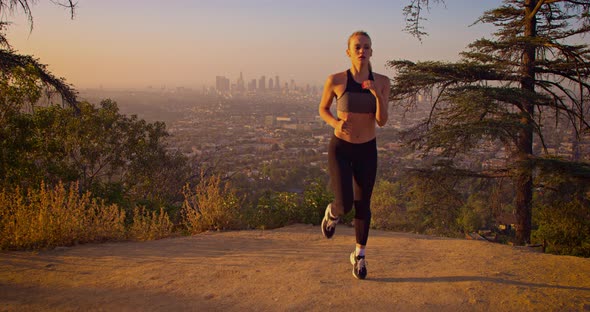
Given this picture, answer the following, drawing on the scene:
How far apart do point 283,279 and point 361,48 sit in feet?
6.88

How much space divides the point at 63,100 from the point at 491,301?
761 cm

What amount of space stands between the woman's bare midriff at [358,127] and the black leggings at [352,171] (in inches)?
1.6

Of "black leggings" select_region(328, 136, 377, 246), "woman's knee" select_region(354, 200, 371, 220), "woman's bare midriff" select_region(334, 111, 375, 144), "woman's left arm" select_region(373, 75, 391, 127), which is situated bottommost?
"woman's knee" select_region(354, 200, 371, 220)

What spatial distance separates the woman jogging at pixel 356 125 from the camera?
3.09 meters

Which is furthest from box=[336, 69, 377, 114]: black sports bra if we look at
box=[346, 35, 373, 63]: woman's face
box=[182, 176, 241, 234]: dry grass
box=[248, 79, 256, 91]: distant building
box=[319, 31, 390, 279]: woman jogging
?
box=[248, 79, 256, 91]: distant building

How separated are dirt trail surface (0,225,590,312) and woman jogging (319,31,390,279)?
0.49m

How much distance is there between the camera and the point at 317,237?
4910 mm

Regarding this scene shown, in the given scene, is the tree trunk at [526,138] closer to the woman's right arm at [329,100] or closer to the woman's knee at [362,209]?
the woman's knee at [362,209]

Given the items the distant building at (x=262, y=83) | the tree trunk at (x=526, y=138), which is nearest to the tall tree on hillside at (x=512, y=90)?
the tree trunk at (x=526, y=138)

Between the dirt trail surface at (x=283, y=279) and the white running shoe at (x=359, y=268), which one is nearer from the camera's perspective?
the dirt trail surface at (x=283, y=279)

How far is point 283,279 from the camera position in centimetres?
313

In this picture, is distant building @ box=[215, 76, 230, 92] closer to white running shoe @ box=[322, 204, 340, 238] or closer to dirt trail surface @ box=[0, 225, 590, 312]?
dirt trail surface @ box=[0, 225, 590, 312]

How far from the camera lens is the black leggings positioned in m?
3.16

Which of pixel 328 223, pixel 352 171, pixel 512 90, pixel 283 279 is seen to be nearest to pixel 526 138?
pixel 512 90
